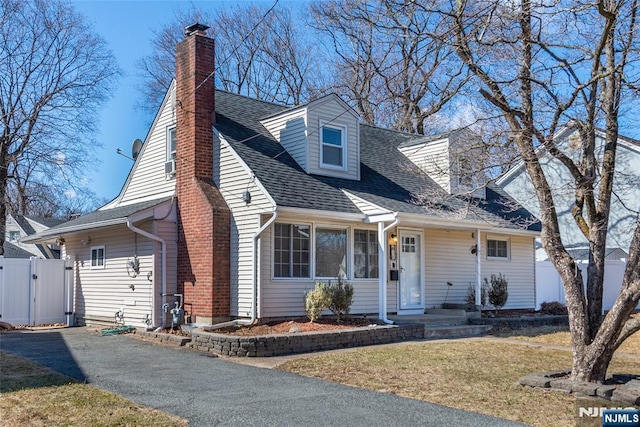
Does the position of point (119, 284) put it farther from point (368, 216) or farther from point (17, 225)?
point (17, 225)

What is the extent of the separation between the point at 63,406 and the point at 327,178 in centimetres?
928

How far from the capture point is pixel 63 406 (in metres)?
6.60

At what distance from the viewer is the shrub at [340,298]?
42.0ft

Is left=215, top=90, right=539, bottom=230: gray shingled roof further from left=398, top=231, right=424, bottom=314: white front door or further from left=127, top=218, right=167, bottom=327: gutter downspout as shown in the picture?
left=127, top=218, right=167, bottom=327: gutter downspout

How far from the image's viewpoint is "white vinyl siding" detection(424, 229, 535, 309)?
16.2m

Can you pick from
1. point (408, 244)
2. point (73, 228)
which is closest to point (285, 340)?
point (408, 244)

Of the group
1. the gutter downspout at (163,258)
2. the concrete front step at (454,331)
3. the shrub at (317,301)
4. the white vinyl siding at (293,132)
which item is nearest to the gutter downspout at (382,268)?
the concrete front step at (454,331)

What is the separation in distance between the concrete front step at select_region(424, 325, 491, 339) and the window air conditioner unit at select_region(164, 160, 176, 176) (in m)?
7.07

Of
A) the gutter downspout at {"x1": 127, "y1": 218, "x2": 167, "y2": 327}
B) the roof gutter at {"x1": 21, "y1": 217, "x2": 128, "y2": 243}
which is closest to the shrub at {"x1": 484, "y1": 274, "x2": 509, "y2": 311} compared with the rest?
the gutter downspout at {"x1": 127, "y1": 218, "x2": 167, "y2": 327}

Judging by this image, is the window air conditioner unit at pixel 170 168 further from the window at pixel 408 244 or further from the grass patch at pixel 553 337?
the grass patch at pixel 553 337

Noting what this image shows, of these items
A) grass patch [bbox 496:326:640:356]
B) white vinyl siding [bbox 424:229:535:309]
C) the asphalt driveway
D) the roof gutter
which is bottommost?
grass patch [bbox 496:326:640:356]

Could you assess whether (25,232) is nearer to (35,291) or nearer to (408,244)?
(35,291)

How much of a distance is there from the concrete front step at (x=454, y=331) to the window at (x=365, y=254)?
6.31 feet

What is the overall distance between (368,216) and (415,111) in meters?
14.8
